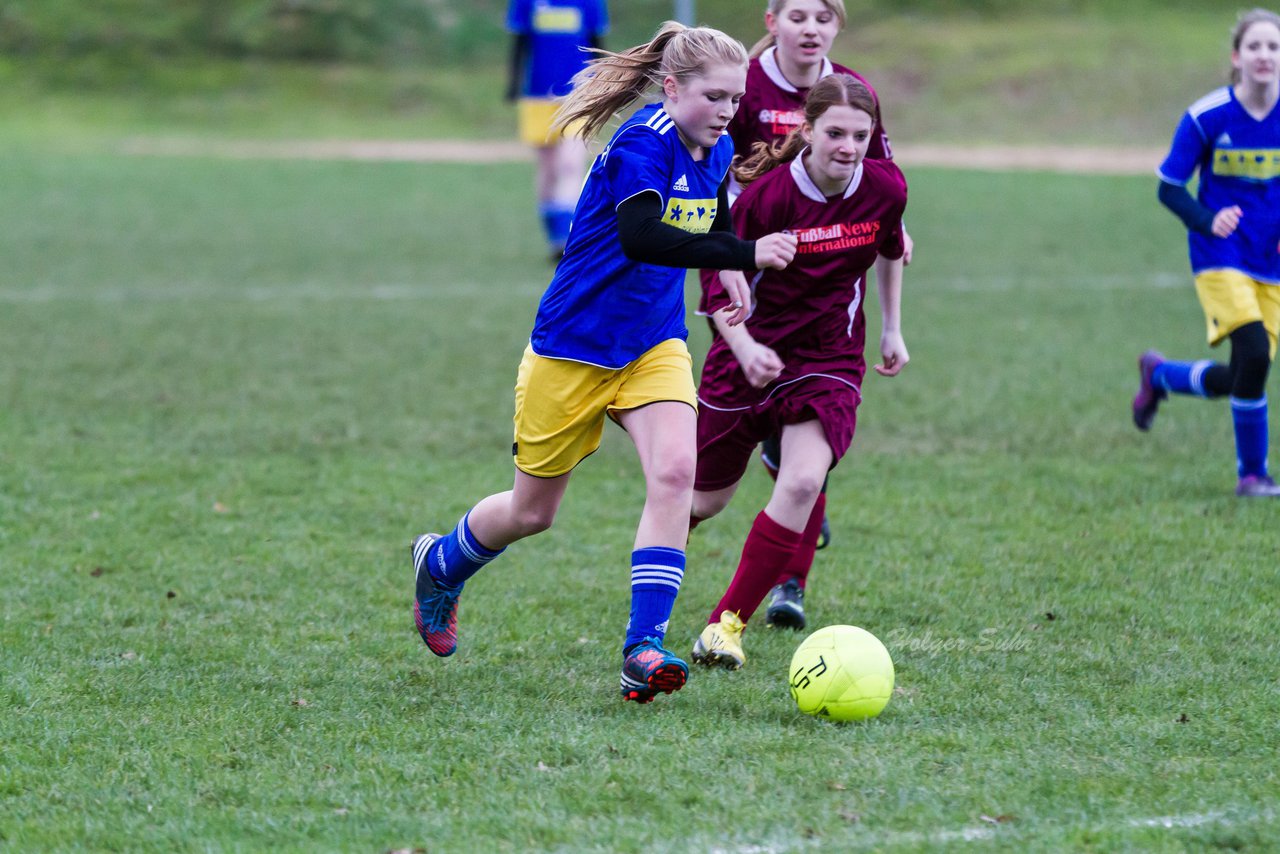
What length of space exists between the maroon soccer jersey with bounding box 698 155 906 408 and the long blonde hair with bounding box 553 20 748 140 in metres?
0.53

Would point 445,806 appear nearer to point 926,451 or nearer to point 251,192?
point 926,451

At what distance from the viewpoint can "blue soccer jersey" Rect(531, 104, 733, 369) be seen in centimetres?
405

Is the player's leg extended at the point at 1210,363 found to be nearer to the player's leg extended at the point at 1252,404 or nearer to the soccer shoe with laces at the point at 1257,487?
the player's leg extended at the point at 1252,404

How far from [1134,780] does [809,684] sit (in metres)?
0.80

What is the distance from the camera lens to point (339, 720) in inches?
153

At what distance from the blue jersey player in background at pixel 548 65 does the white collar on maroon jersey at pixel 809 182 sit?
8.56 meters

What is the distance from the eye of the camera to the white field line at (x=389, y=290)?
37.0ft

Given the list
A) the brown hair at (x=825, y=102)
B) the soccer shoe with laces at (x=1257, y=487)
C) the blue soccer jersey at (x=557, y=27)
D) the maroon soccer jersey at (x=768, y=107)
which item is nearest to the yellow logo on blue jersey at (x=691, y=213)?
the brown hair at (x=825, y=102)

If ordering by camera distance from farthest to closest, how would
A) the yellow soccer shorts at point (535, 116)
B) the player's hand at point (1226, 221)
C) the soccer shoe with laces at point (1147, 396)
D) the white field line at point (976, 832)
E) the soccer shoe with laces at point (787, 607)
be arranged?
the yellow soccer shorts at point (535, 116) < the soccer shoe with laces at point (1147, 396) < the player's hand at point (1226, 221) < the soccer shoe with laces at point (787, 607) < the white field line at point (976, 832)

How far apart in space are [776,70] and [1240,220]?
2.24 metres

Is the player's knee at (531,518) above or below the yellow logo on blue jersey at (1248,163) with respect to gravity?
below

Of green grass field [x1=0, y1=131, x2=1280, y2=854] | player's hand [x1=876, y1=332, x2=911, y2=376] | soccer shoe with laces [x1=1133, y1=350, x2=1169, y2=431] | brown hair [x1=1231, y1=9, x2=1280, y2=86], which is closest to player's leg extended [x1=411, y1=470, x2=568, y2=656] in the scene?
green grass field [x1=0, y1=131, x2=1280, y2=854]

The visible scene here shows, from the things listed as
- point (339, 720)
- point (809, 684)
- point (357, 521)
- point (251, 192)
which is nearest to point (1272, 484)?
point (809, 684)

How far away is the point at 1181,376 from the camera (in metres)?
6.75
